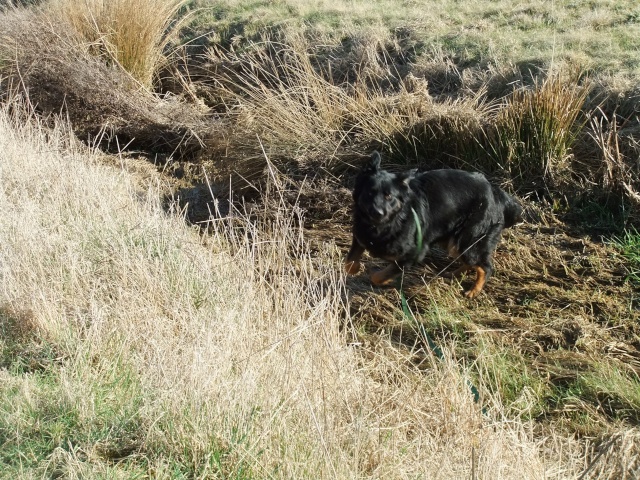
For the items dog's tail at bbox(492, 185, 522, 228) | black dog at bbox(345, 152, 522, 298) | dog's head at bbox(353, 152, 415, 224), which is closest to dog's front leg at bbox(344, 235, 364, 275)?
black dog at bbox(345, 152, 522, 298)

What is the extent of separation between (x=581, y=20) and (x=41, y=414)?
7.64 metres

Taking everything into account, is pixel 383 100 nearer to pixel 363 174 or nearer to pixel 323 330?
pixel 363 174

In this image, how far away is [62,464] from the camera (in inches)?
118

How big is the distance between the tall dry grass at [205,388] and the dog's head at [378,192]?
0.78m

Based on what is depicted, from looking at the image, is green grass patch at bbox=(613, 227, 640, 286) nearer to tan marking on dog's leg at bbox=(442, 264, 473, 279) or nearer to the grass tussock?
tan marking on dog's leg at bbox=(442, 264, 473, 279)

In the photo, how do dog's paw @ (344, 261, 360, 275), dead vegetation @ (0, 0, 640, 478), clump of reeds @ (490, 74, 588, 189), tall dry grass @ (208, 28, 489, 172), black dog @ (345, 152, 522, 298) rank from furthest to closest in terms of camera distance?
tall dry grass @ (208, 28, 489, 172)
clump of reeds @ (490, 74, 588, 189)
dog's paw @ (344, 261, 360, 275)
black dog @ (345, 152, 522, 298)
dead vegetation @ (0, 0, 640, 478)

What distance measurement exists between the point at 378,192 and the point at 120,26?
5705mm

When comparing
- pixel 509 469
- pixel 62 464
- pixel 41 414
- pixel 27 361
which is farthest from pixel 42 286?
pixel 509 469

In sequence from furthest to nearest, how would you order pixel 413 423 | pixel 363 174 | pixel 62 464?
pixel 363 174
pixel 413 423
pixel 62 464

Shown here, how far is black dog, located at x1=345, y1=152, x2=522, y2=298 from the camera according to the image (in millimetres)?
5121

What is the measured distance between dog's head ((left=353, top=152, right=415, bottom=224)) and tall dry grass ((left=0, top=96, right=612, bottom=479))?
0.78 m

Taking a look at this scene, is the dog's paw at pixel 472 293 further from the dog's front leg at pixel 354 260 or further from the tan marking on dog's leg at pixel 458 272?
the dog's front leg at pixel 354 260

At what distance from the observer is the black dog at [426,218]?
5.12 m

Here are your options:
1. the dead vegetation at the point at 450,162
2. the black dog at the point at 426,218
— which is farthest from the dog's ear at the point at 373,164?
the dead vegetation at the point at 450,162
